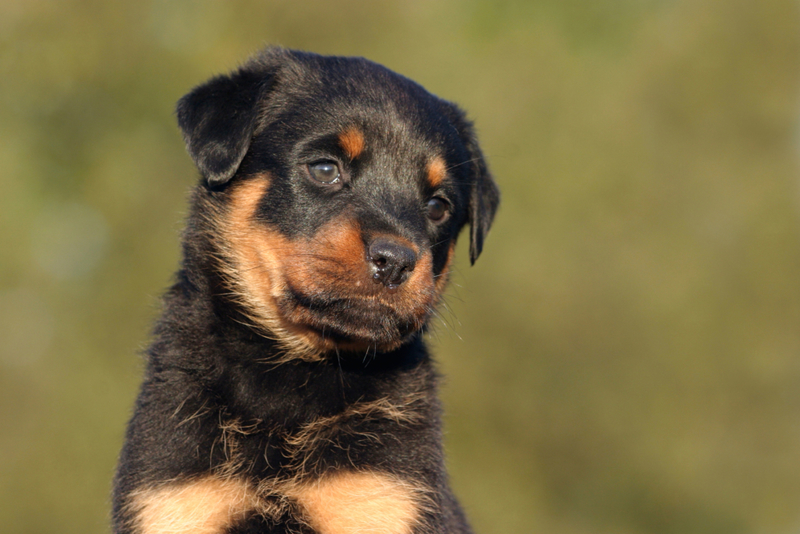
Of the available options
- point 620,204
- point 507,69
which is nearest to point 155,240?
point 507,69

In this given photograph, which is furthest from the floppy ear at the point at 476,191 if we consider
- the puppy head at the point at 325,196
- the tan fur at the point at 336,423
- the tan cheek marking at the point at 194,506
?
the tan cheek marking at the point at 194,506

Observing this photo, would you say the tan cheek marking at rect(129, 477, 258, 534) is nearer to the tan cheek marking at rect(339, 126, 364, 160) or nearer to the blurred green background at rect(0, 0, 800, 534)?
the tan cheek marking at rect(339, 126, 364, 160)

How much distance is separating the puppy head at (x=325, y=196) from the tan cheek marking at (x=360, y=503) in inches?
27.2

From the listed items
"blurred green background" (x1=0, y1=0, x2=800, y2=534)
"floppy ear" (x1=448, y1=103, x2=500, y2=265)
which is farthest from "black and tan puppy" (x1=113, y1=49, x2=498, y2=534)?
"blurred green background" (x1=0, y1=0, x2=800, y2=534)

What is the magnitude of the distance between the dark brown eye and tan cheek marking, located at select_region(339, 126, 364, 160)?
56 centimetres

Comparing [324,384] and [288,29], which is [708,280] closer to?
[288,29]

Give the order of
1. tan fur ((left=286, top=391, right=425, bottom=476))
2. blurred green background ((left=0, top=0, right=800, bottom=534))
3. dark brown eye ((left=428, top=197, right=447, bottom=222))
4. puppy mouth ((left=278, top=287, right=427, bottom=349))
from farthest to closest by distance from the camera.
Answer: blurred green background ((left=0, top=0, right=800, bottom=534)), dark brown eye ((left=428, top=197, right=447, bottom=222)), tan fur ((left=286, top=391, right=425, bottom=476)), puppy mouth ((left=278, top=287, right=427, bottom=349))

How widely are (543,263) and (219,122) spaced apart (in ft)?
35.7

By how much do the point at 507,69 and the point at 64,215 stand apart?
9196 millimetres

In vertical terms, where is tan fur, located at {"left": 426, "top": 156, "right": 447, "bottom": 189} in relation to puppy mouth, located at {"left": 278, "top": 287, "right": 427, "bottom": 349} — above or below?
above

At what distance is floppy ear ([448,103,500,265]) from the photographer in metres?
5.04

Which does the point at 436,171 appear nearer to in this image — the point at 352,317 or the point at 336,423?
the point at 352,317

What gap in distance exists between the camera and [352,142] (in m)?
4.14

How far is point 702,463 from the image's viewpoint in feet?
47.7
